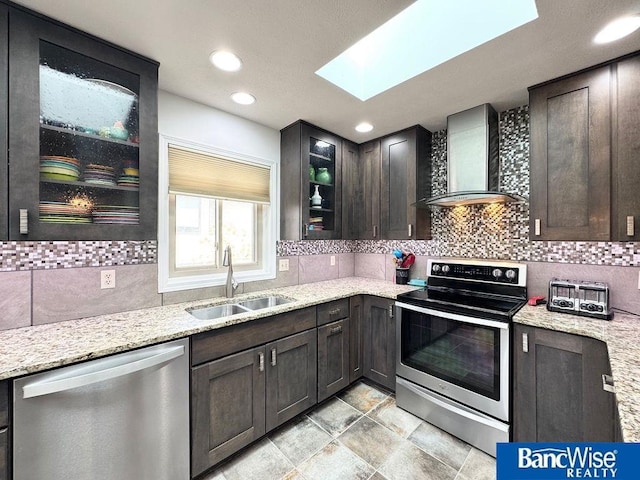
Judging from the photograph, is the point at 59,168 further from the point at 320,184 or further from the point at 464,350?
the point at 464,350

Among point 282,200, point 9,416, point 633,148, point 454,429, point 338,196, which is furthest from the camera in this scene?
point 338,196

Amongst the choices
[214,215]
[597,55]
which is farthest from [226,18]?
[597,55]

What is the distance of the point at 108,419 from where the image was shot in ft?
3.98

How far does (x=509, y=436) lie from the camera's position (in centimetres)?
167

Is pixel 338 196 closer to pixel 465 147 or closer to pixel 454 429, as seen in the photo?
pixel 465 147

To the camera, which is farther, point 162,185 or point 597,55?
point 162,185

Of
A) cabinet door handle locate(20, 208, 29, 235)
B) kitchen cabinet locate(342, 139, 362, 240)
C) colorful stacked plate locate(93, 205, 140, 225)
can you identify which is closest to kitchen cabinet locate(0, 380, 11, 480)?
cabinet door handle locate(20, 208, 29, 235)

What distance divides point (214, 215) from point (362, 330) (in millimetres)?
1647

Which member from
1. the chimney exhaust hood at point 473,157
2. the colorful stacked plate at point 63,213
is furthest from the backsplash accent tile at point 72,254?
the chimney exhaust hood at point 473,157

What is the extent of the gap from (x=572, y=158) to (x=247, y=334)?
2325 mm

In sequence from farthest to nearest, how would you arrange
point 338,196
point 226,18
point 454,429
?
point 338,196, point 454,429, point 226,18

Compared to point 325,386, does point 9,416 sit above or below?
above

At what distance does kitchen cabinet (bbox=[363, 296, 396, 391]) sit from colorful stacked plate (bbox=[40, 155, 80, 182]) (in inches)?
85.6

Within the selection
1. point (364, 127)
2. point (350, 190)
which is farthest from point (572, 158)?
point (350, 190)
